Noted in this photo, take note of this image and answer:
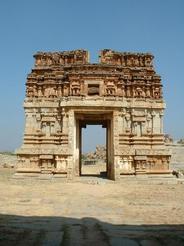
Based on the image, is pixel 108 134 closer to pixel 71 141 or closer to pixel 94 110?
pixel 94 110

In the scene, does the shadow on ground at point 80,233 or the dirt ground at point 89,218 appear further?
the dirt ground at point 89,218

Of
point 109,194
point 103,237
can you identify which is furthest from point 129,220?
point 109,194

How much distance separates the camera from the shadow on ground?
6.60 metres

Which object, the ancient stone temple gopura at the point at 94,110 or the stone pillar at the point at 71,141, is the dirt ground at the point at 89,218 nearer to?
the stone pillar at the point at 71,141

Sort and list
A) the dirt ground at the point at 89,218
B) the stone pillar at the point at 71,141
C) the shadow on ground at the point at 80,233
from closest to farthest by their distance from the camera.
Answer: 1. the shadow on ground at the point at 80,233
2. the dirt ground at the point at 89,218
3. the stone pillar at the point at 71,141

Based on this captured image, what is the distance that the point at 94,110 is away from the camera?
21453 millimetres

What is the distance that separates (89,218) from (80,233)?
6.74 feet

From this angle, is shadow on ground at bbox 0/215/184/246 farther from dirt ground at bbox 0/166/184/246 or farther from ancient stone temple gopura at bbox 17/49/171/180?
ancient stone temple gopura at bbox 17/49/171/180

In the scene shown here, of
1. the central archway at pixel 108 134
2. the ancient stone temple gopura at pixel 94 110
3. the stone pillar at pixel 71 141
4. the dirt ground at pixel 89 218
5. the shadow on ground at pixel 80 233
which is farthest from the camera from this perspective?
the central archway at pixel 108 134

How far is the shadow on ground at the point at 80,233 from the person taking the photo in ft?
21.7

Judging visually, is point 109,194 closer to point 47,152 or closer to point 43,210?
point 43,210

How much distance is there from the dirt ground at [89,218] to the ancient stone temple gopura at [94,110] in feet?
16.9

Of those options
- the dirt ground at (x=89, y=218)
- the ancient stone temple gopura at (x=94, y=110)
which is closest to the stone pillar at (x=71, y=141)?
the ancient stone temple gopura at (x=94, y=110)

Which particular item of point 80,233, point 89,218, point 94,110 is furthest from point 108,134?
point 80,233
